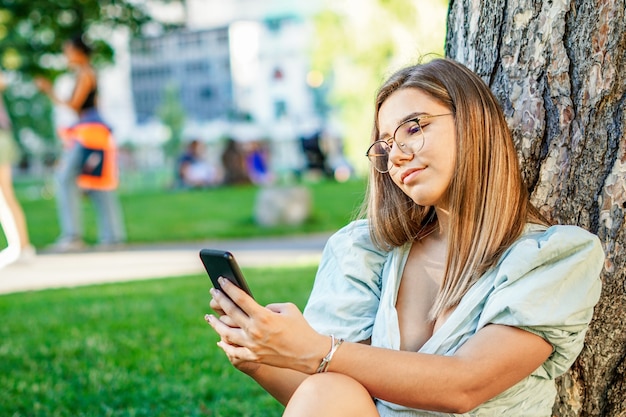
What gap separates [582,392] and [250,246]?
26.5 ft

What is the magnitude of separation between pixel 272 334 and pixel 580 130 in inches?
43.3

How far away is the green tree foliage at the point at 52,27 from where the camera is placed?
18672mm

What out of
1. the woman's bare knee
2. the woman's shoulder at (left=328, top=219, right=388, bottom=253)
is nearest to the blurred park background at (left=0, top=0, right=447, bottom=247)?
the woman's shoulder at (left=328, top=219, right=388, bottom=253)

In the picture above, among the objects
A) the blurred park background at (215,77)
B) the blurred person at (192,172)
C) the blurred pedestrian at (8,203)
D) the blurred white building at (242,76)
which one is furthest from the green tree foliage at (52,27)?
the blurred white building at (242,76)

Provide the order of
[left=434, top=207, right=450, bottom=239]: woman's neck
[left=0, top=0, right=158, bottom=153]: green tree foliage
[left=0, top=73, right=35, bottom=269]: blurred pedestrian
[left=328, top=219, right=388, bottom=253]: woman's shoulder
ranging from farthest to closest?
[left=0, top=0, right=158, bottom=153]: green tree foliage < [left=0, top=73, right=35, bottom=269]: blurred pedestrian < [left=328, top=219, right=388, bottom=253]: woman's shoulder < [left=434, top=207, right=450, bottom=239]: woman's neck

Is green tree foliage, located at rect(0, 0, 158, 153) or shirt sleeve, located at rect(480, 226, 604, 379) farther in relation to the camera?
green tree foliage, located at rect(0, 0, 158, 153)

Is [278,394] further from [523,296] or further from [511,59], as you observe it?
[511,59]

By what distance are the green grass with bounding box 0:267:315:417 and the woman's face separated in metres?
1.56

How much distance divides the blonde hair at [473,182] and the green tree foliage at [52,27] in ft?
59.5

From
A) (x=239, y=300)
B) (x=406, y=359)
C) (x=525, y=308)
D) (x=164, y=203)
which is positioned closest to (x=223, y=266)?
(x=239, y=300)

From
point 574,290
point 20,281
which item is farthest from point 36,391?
point 20,281

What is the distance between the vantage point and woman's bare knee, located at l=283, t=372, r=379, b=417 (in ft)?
5.71

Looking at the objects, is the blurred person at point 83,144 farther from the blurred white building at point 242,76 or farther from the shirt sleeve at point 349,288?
the blurred white building at point 242,76

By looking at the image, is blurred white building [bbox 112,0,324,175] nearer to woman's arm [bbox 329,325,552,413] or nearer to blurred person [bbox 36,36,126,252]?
blurred person [bbox 36,36,126,252]
